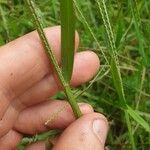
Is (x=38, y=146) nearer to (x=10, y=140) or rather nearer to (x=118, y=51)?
(x=10, y=140)

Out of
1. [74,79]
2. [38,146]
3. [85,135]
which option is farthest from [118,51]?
[85,135]

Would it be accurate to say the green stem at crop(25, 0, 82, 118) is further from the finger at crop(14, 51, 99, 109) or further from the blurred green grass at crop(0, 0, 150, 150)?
the blurred green grass at crop(0, 0, 150, 150)

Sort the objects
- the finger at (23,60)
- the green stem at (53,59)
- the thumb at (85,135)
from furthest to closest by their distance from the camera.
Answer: the finger at (23,60), the thumb at (85,135), the green stem at (53,59)

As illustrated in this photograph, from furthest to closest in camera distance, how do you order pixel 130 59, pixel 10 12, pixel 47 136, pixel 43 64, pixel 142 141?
pixel 10 12 < pixel 130 59 < pixel 142 141 < pixel 47 136 < pixel 43 64

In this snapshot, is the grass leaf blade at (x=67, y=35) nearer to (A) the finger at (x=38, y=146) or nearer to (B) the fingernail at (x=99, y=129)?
(B) the fingernail at (x=99, y=129)

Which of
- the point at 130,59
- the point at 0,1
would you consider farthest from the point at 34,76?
the point at 0,1

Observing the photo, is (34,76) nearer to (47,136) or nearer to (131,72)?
(47,136)

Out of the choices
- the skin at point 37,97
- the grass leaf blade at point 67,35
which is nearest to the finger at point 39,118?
the skin at point 37,97
